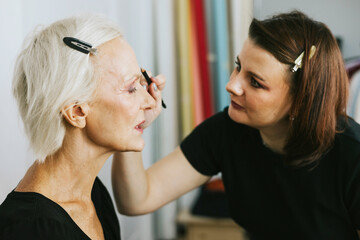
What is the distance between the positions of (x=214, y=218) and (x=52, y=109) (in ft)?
5.90

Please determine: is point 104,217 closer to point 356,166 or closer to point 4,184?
point 4,184

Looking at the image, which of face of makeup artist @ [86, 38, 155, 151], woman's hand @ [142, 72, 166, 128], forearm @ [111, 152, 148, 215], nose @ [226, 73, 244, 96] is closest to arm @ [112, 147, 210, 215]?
forearm @ [111, 152, 148, 215]

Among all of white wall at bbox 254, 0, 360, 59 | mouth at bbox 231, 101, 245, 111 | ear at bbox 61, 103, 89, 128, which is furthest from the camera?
white wall at bbox 254, 0, 360, 59

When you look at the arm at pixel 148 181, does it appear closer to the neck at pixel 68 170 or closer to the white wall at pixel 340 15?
the neck at pixel 68 170

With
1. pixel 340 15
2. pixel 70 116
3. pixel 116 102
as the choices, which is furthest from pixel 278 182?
pixel 340 15

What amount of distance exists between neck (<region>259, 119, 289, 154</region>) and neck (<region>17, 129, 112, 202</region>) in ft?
1.99

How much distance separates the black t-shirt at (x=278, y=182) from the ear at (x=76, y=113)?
573 mm

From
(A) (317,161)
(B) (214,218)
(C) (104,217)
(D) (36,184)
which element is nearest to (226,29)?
(B) (214,218)

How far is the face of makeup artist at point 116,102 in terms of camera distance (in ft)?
3.41

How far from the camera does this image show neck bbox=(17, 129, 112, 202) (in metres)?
1.01

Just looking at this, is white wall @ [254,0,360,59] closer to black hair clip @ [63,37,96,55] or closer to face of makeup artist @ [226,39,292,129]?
face of makeup artist @ [226,39,292,129]

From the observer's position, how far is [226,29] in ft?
8.99

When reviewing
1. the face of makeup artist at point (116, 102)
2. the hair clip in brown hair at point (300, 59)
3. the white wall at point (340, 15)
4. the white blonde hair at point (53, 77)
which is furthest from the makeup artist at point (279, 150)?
the white wall at point (340, 15)

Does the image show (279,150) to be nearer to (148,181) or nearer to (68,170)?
(148,181)
